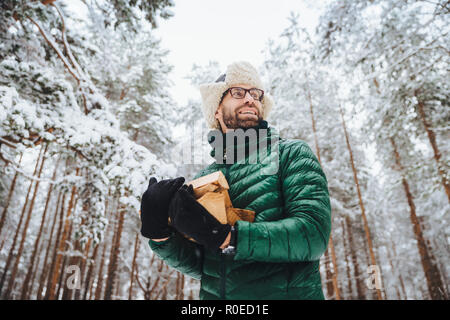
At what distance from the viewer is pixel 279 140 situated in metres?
1.70

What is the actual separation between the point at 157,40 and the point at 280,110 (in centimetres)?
892

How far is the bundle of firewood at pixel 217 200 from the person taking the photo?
1161mm

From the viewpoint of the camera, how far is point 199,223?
3.59ft

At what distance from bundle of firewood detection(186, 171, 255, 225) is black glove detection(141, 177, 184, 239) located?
0.11 meters

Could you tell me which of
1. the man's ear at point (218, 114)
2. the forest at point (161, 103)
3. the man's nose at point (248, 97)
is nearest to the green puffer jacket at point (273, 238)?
the man's nose at point (248, 97)

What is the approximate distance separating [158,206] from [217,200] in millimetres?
295

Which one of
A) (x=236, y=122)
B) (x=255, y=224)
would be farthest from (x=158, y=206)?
(x=236, y=122)

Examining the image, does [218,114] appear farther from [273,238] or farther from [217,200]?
[273,238]

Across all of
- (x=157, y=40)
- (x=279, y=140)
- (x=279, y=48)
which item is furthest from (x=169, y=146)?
(x=279, y=140)

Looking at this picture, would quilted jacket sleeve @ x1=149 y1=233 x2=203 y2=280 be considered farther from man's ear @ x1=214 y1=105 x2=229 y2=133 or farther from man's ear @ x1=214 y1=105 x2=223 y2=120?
man's ear @ x1=214 y1=105 x2=223 y2=120

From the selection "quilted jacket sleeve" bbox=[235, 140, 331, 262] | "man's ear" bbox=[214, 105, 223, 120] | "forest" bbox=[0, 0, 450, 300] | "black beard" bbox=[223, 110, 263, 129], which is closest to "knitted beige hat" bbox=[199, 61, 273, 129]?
"man's ear" bbox=[214, 105, 223, 120]

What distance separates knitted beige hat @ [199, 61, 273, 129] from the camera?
2018mm
